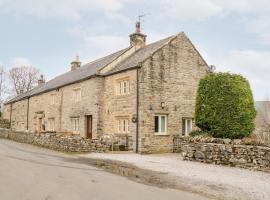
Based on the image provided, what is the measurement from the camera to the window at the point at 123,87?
85.3ft

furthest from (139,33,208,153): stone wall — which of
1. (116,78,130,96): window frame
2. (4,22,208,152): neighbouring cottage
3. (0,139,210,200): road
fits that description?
(0,139,210,200): road

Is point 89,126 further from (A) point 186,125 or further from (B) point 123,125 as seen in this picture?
(A) point 186,125

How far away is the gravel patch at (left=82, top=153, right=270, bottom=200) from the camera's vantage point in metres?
10.9

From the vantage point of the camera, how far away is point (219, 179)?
44.0 feet

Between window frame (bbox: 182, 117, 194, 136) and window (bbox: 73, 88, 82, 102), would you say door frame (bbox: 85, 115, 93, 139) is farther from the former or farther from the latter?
window frame (bbox: 182, 117, 194, 136)

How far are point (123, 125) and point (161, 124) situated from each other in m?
2.75

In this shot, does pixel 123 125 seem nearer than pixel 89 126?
Yes

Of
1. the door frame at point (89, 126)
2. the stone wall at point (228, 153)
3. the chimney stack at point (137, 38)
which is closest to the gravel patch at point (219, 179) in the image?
the stone wall at point (228, 153)

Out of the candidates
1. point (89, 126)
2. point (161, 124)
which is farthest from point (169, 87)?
point (89, 126)

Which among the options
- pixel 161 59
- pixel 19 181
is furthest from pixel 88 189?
pixel 161 59

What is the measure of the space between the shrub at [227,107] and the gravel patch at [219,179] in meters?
3.29

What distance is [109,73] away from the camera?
90.6 ft

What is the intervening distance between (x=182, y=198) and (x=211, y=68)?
2193 centimetres

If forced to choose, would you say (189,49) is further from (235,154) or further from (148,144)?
(235,154)
